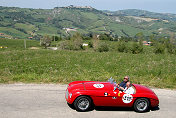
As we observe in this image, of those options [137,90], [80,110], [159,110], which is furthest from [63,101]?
[159,110]

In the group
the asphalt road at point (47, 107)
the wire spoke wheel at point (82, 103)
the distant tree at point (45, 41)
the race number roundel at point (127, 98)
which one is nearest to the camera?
the asphalt road at point (47, 107)

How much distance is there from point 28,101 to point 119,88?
13.8ft

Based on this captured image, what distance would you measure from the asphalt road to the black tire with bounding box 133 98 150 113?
0.64 feet

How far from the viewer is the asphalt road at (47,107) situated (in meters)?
7.53

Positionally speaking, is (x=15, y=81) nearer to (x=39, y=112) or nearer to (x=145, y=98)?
(x=39, y=112)

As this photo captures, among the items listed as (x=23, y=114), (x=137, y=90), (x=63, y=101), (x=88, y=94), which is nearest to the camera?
(x=23, y=114)

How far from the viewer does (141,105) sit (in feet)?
27.3

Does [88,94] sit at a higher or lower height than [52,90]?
higher

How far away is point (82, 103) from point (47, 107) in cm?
156

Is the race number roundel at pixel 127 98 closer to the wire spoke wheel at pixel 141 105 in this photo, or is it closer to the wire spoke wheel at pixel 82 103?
the wire spoke wheel at pixel 141 105

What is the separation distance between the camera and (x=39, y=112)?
7617mm

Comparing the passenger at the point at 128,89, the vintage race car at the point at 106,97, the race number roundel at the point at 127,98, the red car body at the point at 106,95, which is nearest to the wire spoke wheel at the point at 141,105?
the vintage race car at the point at 106,97

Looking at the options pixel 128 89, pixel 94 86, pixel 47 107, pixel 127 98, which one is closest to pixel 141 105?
pixel 127 98

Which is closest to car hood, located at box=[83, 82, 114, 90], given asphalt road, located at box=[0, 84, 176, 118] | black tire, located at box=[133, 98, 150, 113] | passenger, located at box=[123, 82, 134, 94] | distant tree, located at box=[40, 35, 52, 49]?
passenger, located at box=[123, 82, 134, 94]
